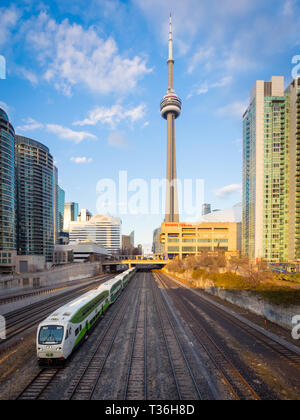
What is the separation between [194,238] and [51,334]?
379ft

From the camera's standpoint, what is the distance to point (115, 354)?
17.8 m

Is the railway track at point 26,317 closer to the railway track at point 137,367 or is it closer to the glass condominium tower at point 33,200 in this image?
the railway track at point 137,367

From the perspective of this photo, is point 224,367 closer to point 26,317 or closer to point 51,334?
point 51,334

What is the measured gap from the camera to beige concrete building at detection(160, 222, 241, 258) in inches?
4938

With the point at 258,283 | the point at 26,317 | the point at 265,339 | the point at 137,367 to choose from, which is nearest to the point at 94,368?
the point at 137,367

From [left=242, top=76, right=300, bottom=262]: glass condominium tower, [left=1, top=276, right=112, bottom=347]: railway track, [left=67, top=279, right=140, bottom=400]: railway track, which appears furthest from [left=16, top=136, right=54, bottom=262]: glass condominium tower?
[left=67, top=279, right=140, bottom=400]: railway track

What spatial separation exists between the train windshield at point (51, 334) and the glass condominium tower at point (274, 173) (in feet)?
324

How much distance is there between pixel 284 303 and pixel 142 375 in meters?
16.3

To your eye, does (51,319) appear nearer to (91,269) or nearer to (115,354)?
(115,354)

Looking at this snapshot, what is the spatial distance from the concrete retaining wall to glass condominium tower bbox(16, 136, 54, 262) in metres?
55.9

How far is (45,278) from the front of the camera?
57312 mm

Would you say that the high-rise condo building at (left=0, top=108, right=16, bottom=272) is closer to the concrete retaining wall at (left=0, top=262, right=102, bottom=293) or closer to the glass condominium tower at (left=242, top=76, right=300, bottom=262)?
the concrete retaining wall at (left=0, top=262, right=102, bottom=293)

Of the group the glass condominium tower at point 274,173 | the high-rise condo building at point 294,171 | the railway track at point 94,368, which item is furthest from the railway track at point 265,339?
the high-rise condo building at point 294,171

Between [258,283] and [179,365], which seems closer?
[179,365]
